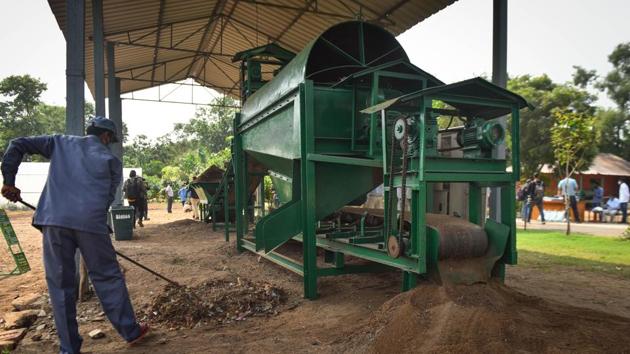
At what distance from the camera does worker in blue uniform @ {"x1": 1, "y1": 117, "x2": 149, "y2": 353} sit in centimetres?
351

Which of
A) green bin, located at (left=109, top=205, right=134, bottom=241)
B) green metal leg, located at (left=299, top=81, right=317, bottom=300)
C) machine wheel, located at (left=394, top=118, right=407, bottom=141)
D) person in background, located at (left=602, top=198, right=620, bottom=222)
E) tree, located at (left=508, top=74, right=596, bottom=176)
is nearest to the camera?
machine wheel, located at (left=394, top=118, right=407, bottom=141)

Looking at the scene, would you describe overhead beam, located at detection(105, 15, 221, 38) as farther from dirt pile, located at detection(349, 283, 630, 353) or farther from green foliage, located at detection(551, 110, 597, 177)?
dirt pile, located at detection(349, 283, 630, 353)

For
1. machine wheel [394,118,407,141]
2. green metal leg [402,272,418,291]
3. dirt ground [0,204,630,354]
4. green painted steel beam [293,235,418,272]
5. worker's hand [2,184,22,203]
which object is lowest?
dirt ground [0,204,630,354]

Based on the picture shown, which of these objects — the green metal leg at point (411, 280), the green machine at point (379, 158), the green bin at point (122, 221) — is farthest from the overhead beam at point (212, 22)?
the green metal leg at point (411, 280)

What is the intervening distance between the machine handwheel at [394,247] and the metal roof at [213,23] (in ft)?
21.7

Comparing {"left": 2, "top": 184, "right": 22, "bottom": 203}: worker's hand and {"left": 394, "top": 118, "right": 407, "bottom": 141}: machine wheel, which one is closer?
{"left": 2, "top": 184, "right": 22, "bottom": 203}: worker's hand

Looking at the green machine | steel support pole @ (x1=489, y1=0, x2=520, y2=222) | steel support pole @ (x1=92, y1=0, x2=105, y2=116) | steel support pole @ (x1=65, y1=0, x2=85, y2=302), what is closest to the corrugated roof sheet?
steel support pole @ (x1=489, y1=0, x2=520, y2=222)

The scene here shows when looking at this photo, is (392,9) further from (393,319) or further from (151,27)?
(393,319)

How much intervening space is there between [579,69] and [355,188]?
103 feet

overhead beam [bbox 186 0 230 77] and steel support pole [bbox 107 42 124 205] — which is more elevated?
overhead beam [bbox 186 0 230 77]

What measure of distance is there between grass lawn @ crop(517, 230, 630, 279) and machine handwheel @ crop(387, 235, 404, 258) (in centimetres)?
444

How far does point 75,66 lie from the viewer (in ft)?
17.7

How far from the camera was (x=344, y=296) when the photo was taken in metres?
5.33

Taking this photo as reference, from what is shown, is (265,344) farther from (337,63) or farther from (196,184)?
(196,184)
